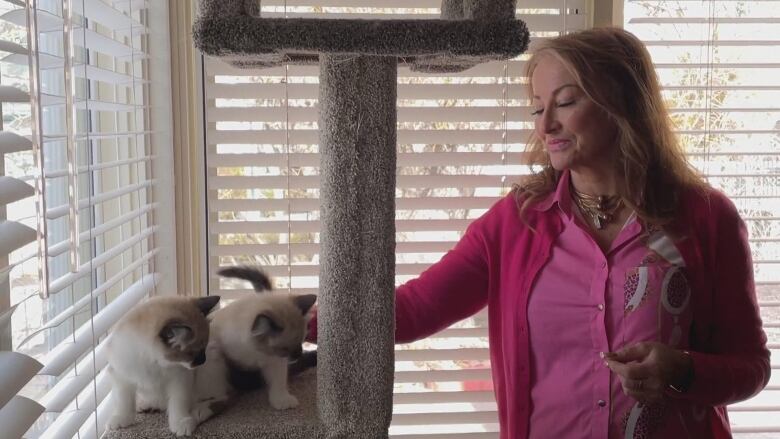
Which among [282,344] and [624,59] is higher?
[624,59]

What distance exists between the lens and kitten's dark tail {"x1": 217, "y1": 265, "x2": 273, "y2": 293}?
1202mm

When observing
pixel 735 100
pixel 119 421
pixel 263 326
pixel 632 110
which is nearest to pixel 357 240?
pixel 263 326

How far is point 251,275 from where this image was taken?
4.07ft

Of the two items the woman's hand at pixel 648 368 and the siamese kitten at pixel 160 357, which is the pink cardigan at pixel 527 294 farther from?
the siamese kitten at pixel 160 357

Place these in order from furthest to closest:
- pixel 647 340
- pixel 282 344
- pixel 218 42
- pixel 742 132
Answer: pixel 742 132
pixel 647 340
pixel 282 344
pixel 218 42

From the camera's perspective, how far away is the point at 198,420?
0.99 metres

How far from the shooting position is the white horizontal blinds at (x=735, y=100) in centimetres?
169

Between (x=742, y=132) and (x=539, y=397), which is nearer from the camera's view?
(x=539, y=397)

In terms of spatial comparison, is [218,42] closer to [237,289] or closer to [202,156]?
[202,156]

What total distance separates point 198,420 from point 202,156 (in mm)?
752

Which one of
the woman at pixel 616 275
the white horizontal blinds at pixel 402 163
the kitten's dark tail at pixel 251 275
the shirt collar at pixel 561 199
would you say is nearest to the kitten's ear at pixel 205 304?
the kitten's dark tail at pixel 251 275

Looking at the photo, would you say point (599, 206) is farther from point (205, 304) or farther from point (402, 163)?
point (205, 304)

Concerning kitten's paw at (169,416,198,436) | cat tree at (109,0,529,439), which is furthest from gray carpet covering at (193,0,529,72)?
kitten's paw at (169,416,198,436)

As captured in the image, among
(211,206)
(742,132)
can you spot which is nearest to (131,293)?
(211,206)
